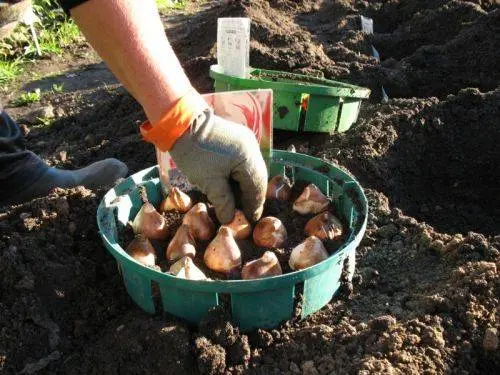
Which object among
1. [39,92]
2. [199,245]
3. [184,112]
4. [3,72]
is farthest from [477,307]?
[3,72]

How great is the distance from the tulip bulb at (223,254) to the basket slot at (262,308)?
0.17 metres

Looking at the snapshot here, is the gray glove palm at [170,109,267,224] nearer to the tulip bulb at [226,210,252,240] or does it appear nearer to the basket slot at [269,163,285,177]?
the tulip bulb at [226,210,252,240]

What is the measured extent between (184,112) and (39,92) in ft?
8.95

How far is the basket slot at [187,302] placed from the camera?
153cm

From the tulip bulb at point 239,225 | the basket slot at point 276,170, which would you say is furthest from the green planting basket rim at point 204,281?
the tulip bulb at point 239,225

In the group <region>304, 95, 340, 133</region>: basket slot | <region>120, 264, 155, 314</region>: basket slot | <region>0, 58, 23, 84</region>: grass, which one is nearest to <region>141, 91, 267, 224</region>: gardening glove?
<region>120, 264, 155, 314</region>: basket slot

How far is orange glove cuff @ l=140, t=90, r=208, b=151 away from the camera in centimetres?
145

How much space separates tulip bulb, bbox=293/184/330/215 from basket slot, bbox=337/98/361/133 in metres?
0.87

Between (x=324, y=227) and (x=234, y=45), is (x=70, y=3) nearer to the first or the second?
(x=324, y=227)

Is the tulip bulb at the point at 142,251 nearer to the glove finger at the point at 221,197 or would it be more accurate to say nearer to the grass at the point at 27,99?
the glove finger at the point at 221,197

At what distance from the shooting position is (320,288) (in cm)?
162

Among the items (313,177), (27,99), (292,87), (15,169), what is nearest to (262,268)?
(313,177)

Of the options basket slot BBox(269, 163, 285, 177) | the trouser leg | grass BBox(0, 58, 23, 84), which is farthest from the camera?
grass BBox(0, 58, 23, 84)

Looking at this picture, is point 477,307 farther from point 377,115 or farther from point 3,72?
point 3,72
